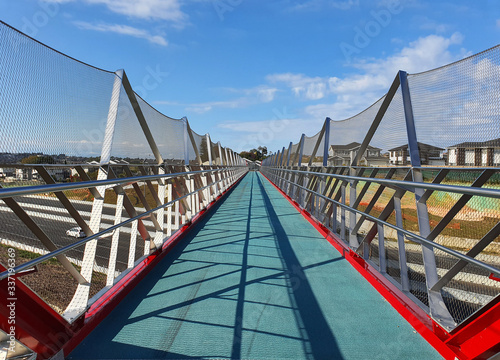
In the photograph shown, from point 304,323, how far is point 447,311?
91cm

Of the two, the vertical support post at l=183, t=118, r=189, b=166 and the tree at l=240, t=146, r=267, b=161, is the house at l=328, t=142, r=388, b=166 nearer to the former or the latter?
the vertical support post at l=183, t=118, r=189, b=166

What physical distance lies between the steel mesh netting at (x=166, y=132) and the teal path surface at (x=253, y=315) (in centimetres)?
158

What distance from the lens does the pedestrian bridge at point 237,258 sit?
6.06ft

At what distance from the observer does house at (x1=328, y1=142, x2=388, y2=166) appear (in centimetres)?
411

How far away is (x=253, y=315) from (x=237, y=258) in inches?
56.5

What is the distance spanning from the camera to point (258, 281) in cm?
318

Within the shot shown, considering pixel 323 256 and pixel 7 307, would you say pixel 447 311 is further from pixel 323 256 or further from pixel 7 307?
pixel 7 307

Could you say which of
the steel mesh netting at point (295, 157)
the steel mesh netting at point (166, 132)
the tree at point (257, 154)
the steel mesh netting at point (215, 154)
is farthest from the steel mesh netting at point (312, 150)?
the tree at point (257, 154)

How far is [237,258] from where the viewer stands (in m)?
3.93

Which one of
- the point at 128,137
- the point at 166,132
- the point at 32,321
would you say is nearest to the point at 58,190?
the point at 32,321

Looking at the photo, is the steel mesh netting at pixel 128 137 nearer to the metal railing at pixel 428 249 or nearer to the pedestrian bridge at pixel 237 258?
the pedestrian bridge at pixel 237 258

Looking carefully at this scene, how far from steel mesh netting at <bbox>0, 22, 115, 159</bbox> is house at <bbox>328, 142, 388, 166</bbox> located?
9.96 ft

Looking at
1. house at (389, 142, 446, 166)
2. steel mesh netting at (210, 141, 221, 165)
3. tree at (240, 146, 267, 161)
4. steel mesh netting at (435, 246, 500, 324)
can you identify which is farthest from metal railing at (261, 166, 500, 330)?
tree at (240, 146, 267, 161)

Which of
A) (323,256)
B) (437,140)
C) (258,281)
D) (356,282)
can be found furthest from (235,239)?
(437,140)
